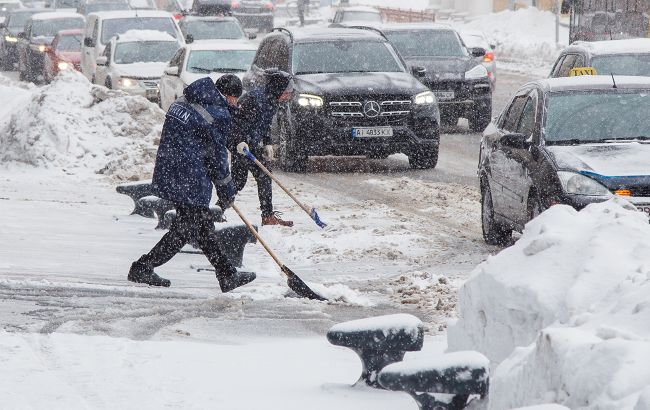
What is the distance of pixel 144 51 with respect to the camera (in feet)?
86.5

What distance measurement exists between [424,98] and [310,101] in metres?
1.40

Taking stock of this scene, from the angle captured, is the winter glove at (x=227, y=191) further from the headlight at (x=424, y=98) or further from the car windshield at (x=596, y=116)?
the headlight at (x=424, y=98)

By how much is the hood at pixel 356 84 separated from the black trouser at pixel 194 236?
24.1 feet

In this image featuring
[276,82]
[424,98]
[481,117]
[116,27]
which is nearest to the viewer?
[276,82]

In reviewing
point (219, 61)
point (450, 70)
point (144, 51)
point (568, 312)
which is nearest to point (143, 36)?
point (144, 51)

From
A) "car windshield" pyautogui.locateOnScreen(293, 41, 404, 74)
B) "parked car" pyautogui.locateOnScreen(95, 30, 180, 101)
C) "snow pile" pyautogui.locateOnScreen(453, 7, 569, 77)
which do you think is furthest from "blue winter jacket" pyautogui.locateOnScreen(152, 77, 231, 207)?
"snow pile" pyautogui.locateOnScreen(453, 7, 569, 77)

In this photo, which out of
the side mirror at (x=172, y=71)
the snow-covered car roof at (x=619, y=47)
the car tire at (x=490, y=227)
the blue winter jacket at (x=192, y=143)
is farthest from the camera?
the side mirror at (x=172, y=71)

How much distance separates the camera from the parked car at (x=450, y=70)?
838 inches

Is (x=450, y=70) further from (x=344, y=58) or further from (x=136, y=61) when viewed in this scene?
(x=136, y=61)

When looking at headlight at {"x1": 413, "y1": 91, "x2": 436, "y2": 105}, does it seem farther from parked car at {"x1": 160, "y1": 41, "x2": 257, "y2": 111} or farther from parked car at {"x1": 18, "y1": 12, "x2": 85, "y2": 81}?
parked car at {"x1": 18, "y1": 12, "x2": 85, "y2": 81}

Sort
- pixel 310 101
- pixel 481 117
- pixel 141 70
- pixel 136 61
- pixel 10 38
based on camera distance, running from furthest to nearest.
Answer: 1. pixel 10 38
2. pixel 136 61
3. pixel 141 70
4. pixel 481 117
5. pixel 310 101

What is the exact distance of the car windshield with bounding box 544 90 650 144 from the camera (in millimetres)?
11023

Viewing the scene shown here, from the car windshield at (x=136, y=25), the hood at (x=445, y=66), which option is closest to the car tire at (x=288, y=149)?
the hood at (x=445, y=66)

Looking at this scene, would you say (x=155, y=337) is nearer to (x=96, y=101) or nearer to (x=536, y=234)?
(x=536, y=234)
